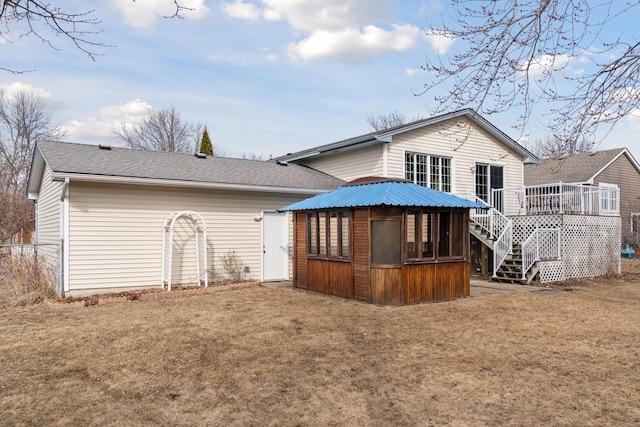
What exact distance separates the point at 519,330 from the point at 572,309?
2.62 m

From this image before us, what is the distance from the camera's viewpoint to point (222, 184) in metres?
12.7

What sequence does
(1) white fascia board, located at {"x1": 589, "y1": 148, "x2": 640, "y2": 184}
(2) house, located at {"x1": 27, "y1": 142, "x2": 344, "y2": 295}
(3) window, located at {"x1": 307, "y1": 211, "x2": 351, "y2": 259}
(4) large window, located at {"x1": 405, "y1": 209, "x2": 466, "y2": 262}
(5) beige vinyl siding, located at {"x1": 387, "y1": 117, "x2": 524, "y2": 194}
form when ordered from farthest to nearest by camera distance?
(1) white fascia board, located at {"x1": 589, "y1": 148, "x2": 640, "y2": 184}, (5) beige vinyl siding, located at {"x1": 387, "y1": 117, "x2": 524, "y2": 194}, (2) house, located at {"x1": 27, "y1": 142, "x2": 344, "y2": 295}, (3) window, located at {"x1": 307, "y1": 211, "x2": 351, "y2": 259}, (4) large window, located at {"x1": 405, "y1": 209, "x2": 466, "y2": 262}

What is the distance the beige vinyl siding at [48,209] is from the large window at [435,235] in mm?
8238

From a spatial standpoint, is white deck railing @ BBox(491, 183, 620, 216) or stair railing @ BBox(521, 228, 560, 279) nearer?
stair railing @ BBox(521, 228, 560, 279)

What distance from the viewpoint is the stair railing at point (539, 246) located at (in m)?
13.6

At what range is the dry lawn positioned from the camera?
438cm

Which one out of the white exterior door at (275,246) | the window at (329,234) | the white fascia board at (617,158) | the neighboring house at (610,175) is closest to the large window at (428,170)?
the white exterior door at (275,246)

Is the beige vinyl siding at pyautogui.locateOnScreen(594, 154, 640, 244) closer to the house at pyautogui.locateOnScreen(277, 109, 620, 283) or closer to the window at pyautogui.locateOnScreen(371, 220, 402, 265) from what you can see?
the house at pyautogui.locateOnScreen(277, 109, 620, 283)

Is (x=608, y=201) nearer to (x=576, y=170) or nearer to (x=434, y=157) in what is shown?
(x=434, y=157)

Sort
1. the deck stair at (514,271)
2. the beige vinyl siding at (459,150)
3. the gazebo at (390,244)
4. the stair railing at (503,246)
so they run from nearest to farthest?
the gazebo at (390,244) < the deck stair at (514,271) < the stair railing at (503,246) < the beige vinyl siding at (459,150)

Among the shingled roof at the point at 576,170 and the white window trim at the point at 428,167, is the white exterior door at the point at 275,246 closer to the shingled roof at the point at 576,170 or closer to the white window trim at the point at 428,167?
the white window trim at the point at 428,167

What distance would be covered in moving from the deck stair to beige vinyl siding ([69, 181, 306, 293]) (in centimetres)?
717

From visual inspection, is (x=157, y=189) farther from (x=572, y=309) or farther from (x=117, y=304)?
(x=572, y=309)

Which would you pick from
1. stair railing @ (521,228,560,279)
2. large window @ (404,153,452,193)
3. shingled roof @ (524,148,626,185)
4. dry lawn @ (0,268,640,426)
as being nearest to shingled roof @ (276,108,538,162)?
large window @ (404,153,452,193)
